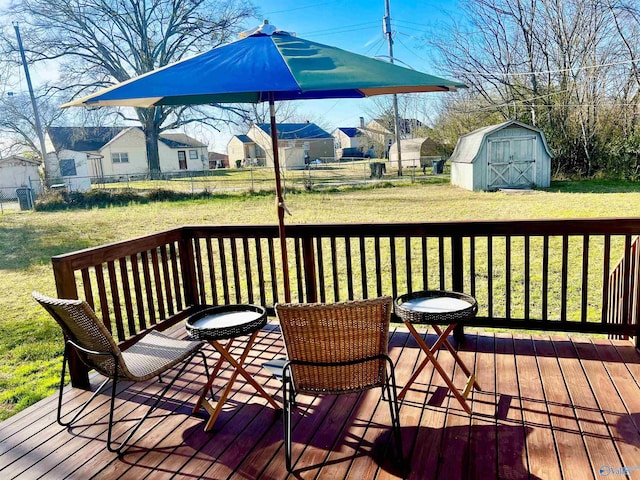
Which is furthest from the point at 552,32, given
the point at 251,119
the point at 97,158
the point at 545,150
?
the point at 97,158

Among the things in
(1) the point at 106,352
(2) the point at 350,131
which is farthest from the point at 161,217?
(2) the point at 350,131

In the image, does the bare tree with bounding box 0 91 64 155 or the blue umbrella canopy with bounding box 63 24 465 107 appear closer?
the blue umbrella canopy with bounding box 63 24 465 107

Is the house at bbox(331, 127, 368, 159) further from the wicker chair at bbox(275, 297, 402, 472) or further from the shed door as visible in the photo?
the wicker chair at bbox(275, 297, 402, 472)

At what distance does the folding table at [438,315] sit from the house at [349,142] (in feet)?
133

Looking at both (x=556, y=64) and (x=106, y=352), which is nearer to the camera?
(x=106, y=352)

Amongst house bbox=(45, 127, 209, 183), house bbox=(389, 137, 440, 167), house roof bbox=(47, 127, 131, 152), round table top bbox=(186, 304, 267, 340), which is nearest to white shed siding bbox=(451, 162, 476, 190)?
house bbox=(389, 137, 440, 167)

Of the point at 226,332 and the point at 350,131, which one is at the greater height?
the point at 350,131

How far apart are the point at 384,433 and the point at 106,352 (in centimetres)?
146

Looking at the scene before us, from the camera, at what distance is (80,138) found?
1154 inches

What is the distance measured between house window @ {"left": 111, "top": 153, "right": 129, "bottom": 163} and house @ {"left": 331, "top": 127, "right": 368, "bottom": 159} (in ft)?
65.7

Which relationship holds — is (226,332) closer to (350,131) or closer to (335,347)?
(335,347)

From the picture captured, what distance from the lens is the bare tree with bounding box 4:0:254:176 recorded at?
2064cm

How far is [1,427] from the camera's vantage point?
2.59 meters

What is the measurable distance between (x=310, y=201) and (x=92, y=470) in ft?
39.6
